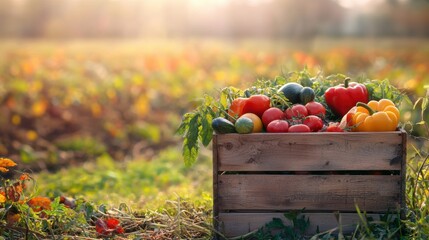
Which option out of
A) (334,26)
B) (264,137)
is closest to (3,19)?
(334,26)

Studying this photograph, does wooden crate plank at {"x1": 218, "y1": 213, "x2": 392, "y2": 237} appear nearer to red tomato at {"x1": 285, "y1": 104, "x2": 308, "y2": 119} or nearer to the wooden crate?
the wooden crate

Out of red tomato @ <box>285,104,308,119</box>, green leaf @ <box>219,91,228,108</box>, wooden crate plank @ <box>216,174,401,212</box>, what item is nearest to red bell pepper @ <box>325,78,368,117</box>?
red tomato @ <box>285,104,308,119</box>

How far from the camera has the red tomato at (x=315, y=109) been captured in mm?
3535

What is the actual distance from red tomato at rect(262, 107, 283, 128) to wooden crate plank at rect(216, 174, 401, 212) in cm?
32

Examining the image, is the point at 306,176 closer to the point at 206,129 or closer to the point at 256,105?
the point at 256,105

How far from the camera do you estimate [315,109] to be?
3.53 meters

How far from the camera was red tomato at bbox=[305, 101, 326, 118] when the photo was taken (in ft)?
11.6

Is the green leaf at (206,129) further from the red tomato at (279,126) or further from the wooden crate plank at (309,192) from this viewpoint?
the red tomato at (279,126)

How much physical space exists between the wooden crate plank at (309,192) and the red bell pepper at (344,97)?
0.47 m

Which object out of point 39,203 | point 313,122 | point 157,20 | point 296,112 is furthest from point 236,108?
point 157,20

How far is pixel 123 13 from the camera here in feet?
121

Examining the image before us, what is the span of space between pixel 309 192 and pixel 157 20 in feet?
111

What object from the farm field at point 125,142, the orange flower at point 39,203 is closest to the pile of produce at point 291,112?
the farm field at point 125,142

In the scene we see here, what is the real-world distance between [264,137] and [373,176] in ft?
2.10
